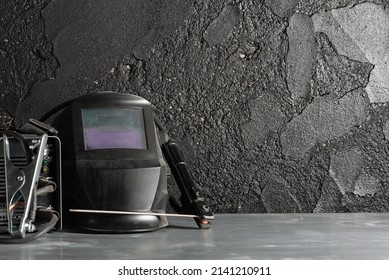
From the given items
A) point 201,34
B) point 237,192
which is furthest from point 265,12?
point 237,192

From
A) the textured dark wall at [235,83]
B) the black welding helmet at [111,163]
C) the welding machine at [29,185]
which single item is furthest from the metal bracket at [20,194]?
the textured dark wall at [235,83]

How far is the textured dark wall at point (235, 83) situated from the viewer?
8.47 feet

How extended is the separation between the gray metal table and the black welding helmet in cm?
7

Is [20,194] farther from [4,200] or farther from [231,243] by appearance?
[231,243]

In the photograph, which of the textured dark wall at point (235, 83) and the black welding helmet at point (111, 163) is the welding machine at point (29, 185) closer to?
the black welding helmet at point (111, 163)

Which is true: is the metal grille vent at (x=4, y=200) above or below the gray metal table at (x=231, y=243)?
above

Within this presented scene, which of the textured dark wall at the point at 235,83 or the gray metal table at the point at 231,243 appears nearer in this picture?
the gray metal table at the point at 231,243

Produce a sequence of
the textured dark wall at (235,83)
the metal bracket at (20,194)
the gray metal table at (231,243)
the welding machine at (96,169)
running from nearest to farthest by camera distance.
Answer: the gray metal table at (231,243) → the metal bracket at (20,194) → the welding machine at (96,169) → the textured dark wall at (235,83)

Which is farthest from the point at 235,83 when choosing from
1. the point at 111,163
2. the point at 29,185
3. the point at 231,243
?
the point at 29,185

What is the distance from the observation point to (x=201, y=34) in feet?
8.54

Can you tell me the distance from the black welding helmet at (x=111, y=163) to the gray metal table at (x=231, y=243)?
0.07 meters

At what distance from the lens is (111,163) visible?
1.94m

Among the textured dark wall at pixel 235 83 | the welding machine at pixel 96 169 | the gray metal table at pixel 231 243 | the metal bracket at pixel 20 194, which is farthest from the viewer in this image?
the textured dark wall at pixel 235 83
